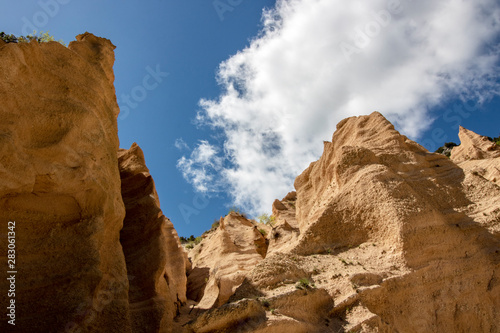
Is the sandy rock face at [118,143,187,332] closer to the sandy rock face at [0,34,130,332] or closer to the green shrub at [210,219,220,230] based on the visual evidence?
the sandy rock face at [0,34,130,332]

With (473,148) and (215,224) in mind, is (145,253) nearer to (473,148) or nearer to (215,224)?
(473,148)

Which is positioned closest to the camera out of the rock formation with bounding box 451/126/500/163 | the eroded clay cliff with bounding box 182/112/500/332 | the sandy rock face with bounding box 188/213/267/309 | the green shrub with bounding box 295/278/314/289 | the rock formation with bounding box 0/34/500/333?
the rock formation with bounding box 0/34/500/333

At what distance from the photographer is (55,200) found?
891cm

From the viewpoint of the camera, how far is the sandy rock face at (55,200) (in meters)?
7.84

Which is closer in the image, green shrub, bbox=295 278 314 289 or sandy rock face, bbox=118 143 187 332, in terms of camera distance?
green shrub, bbox=295 278 314 289

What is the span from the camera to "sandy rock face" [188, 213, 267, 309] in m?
18.8

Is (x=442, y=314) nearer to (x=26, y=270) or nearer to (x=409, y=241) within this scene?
(x=409, y=241)

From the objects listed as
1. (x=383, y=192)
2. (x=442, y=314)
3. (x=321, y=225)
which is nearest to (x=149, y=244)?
(x=321, y=225)

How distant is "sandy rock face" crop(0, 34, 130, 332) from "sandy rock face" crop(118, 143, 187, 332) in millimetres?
2398

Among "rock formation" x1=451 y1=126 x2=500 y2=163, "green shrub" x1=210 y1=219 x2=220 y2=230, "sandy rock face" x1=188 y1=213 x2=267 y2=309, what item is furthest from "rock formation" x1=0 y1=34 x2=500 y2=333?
"green shrub" x1=210 y1=219 x2=220 y2=230

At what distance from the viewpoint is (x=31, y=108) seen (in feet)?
28.1

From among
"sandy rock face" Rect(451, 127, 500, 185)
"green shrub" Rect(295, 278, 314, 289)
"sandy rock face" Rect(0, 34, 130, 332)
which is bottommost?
"green shrub" Rect(295, 278, 314, 289)

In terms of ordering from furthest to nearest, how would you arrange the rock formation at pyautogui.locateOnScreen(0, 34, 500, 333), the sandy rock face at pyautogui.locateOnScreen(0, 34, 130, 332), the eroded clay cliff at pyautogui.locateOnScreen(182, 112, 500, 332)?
the eroded clay cliff at pyautogui.locateOnScreen(182, 112, 500, 332), the rock formation at pyautogui.locateOnScreen(0, 34, 500, 333), the sandy rock face at pyautogui.locateOnScreen(0, 34, 130, 332)

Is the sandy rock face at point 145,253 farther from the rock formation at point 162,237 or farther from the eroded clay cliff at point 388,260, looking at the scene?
the eroded clay cliff at point 388,260
